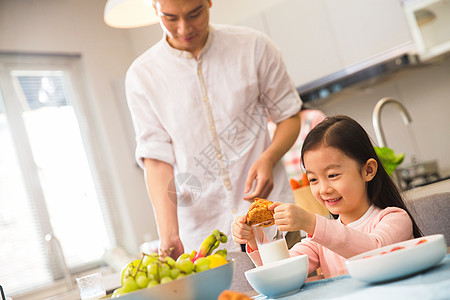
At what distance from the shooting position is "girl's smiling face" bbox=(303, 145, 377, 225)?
1.23 metres

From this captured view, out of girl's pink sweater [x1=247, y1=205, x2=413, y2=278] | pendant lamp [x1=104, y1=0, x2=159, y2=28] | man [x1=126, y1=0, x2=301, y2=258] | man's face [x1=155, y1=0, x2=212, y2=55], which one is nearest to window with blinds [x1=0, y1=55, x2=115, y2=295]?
pendant lamp [x1=104, y1=0, x2=159, y2=28]

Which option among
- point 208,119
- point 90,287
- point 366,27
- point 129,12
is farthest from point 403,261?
point 366,27

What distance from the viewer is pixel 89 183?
4.18 m

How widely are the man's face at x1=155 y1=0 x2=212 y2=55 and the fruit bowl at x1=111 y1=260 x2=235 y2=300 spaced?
3.15ft

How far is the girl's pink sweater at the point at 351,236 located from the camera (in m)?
1.01

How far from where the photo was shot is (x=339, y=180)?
1231mm

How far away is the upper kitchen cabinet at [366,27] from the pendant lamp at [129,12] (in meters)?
1.67

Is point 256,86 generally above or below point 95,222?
above

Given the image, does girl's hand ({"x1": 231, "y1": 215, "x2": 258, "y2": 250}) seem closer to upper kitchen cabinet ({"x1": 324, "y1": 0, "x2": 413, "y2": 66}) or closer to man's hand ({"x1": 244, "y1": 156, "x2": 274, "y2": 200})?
man's hand ({"x1": 244, "y1": 156, "x2": 274, "y2": 200})

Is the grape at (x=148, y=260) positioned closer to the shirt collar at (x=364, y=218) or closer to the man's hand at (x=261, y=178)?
the shirt collar at (x=364, y=218)

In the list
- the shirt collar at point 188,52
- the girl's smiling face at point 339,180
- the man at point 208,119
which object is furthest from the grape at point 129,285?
the shirt collar at point 188,52

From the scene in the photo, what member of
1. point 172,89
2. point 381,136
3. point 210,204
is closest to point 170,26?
point 172,89

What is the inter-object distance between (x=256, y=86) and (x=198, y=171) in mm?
341

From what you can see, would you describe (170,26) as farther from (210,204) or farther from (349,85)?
(349,85)
